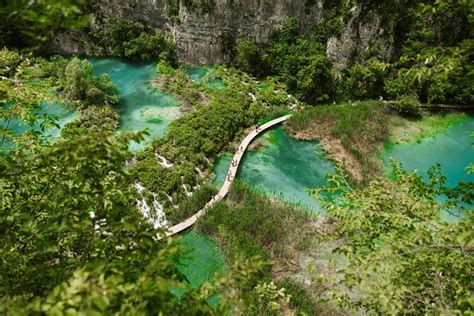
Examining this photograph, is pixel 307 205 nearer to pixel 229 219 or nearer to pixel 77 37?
pixel 229 219

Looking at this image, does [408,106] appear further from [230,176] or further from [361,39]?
[230,176]

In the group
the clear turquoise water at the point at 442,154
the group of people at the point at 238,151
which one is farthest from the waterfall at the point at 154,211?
the clear turquoise water at the point at 442,154

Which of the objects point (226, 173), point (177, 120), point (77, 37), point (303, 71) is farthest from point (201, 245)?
point (77, 37)

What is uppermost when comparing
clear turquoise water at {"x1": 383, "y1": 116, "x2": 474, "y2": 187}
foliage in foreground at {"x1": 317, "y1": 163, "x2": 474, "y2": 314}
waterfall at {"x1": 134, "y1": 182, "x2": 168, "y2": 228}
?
foliage in foreground at {"x1": 317, "y1": 163, "x2": 474, "y2": 314}

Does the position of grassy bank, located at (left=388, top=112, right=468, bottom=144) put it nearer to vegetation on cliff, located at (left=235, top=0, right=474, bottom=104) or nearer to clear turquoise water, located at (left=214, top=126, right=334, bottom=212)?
vegetation on cliff, located at (left=235, top=0, right=474, bottom=104)

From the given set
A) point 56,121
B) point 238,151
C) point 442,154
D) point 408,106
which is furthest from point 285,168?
point 56,121

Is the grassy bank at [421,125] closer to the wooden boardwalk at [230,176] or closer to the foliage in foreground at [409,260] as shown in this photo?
the wooden boardwalk at [230,176]

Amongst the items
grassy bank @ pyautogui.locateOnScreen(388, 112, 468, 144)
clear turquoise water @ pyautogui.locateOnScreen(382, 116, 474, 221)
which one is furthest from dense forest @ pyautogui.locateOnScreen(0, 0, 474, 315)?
clear turquoise water @ pyautogui.locateOnScreen(382, 116, 474, 221)
